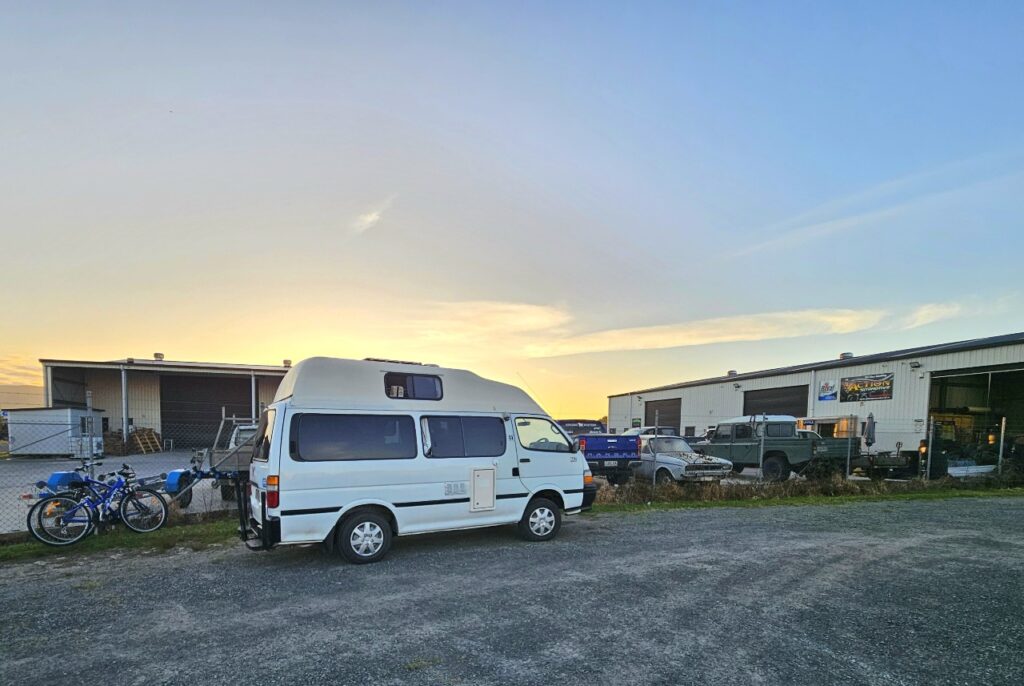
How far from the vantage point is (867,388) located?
986 inches

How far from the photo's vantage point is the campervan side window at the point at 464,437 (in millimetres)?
7664

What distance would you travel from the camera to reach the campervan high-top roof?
701cm

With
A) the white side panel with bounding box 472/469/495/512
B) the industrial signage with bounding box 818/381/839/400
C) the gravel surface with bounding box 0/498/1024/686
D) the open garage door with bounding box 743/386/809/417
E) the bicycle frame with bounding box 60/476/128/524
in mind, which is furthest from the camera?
the open garage door with bounding box 743/386/809/417

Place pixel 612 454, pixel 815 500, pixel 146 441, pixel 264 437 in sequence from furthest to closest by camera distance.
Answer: pixel 146 441
pixel 612 454
pixel 815 500
pixel 264 437

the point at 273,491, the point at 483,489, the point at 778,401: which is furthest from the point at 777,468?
the point at 273,491

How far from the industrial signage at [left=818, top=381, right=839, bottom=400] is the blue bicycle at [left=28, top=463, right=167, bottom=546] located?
27.5m

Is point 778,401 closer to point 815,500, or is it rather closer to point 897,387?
point 897,387

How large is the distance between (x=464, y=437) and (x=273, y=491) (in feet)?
8.43

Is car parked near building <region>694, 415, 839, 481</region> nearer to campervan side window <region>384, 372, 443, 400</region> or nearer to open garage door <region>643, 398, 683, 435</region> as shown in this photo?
campervan side window <region>384, 372, 443, 400</region>

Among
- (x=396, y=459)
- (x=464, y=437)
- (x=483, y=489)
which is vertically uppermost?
(x=464, y=437)

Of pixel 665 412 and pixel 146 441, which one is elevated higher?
pixel 146 441

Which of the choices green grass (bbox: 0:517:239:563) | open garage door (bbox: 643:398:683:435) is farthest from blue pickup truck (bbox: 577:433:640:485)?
open garage door (bbox: 643:398:683:435)

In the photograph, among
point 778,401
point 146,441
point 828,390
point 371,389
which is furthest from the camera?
point 778,401

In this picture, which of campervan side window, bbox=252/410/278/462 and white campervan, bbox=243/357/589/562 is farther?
campervan side window, bbox=252/410/278/462
